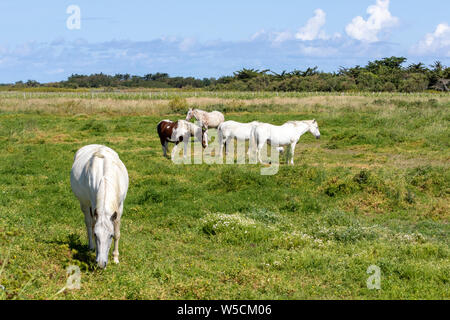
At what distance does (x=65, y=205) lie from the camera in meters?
11.4

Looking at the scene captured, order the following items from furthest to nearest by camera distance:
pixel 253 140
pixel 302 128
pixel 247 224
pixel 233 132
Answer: pixel 233 132
pixel 302 128
pixel 253 140
pixel 247 224

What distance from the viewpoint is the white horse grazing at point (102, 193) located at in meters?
6.41

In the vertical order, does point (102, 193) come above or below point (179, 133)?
below

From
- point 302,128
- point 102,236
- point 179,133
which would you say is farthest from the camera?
point 179,133

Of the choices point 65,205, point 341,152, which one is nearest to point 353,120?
point 341,152

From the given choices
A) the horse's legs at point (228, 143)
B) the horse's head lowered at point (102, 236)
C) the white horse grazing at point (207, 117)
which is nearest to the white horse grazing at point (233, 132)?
the horse's legs at point (228, 143)

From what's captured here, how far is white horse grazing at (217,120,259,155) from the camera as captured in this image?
18.4 metres

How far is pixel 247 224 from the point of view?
9281mm

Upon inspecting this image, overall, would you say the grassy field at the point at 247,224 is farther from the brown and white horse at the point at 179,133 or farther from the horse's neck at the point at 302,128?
the horse's neck at the point at 302,128

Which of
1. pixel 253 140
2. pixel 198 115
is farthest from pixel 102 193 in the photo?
pixel 198 115

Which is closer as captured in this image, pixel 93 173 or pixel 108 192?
pixel 108 192

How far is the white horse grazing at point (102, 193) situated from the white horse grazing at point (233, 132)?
1022 centimetres

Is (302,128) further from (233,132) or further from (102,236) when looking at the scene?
(102,236)

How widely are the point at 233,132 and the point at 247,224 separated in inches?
376
